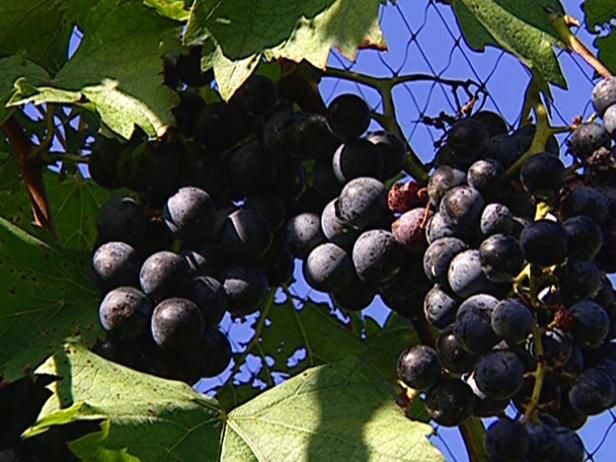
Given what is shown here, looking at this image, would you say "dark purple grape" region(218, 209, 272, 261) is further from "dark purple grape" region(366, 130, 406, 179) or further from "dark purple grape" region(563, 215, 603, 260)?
"dark purple grape" region(563, 215, 603, 260)

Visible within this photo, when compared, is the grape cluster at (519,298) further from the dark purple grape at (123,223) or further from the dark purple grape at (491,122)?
the dark purple grape at (123,223)

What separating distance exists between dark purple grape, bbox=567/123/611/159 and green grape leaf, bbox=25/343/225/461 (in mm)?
410

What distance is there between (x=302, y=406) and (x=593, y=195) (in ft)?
1.08

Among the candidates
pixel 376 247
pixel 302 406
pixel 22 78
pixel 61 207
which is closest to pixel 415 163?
pixel 376 247

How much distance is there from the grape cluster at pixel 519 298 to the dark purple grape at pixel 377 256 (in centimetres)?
2

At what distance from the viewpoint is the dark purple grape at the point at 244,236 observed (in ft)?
4.63

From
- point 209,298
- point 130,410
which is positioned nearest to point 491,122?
point 209,298

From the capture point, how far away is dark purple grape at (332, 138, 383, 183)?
142 cm

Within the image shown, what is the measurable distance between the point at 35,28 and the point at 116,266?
1.21 ft

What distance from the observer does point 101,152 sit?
1.53 meters

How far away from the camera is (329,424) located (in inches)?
53.0

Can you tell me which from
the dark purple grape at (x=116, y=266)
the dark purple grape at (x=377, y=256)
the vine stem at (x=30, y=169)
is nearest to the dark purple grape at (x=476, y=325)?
the dark purple grape at (x=377, y=256)

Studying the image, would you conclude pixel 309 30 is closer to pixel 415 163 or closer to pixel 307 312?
pixel 415 163

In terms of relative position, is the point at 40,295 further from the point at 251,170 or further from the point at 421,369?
the point at 421,369
